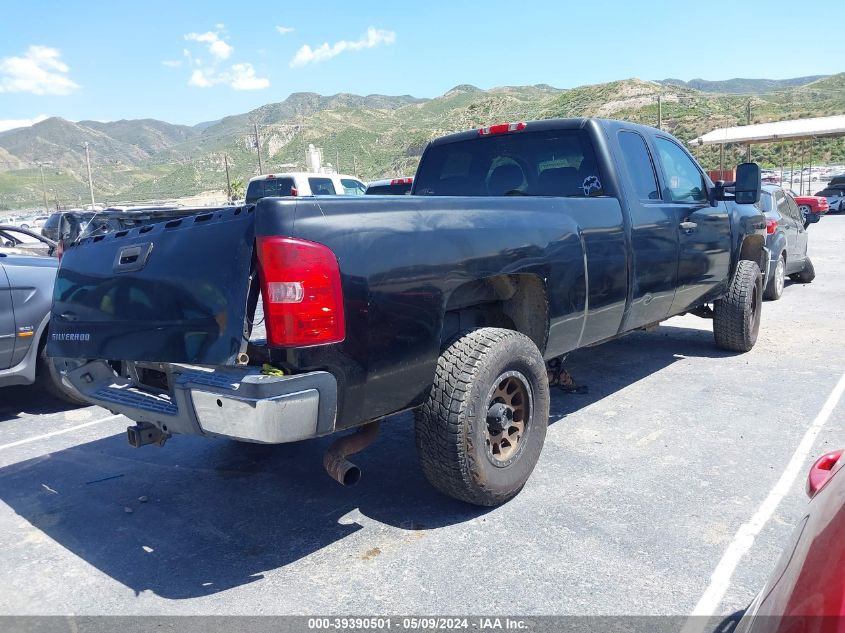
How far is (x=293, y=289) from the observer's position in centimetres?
271

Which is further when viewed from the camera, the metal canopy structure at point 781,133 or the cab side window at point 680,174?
the metal canopy structure at point 781,133

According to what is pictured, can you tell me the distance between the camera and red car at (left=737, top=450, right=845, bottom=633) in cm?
120

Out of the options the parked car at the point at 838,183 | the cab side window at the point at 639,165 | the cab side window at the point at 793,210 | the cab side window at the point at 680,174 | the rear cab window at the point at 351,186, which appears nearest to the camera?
the cab side window at the point at 639,165

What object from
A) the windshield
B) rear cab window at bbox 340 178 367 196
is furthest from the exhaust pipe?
rear cab window at bbox 340 178 367 196

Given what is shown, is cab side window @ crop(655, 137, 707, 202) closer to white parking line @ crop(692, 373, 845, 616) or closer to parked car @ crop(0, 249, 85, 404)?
white parking line @ crop(692, 373, 845, 616)

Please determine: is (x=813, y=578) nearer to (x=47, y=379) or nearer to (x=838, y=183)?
(x=47, y=379)

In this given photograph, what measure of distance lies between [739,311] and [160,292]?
18.3ft

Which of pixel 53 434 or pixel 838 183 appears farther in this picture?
pixel 838 183

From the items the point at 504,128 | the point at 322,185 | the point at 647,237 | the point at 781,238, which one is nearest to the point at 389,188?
the point at 322,185

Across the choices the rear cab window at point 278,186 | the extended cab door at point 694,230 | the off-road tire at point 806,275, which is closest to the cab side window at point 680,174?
the extended cab door at point 694,230

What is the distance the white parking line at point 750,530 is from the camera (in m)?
2.81

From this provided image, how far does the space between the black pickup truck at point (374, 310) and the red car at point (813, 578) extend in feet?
5.74

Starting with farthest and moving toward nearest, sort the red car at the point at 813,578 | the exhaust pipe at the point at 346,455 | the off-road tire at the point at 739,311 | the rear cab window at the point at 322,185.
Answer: the rear cab window at the point at 322,185, the off-road tire at the point at 739,311, the exhaust pipe at the point at 346,455, the red car at the point at 813,578

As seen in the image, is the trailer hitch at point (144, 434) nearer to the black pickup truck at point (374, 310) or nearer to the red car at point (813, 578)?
the black pickup truck at point (374, 310)
